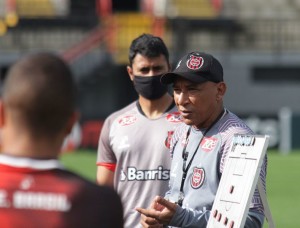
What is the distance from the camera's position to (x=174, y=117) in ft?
22.6

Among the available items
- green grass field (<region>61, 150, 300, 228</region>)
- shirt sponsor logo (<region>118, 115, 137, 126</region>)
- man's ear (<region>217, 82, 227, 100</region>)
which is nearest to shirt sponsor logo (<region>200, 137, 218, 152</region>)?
man's ear (<region>217, 82, 227, 100</region>)

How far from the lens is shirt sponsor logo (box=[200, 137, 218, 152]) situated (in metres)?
5.46

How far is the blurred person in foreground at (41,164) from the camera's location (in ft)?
10.8

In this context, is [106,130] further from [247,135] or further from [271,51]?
[271,51]

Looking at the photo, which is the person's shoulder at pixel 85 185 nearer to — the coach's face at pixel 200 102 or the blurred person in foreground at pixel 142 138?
the coach's face at pixel 200 102

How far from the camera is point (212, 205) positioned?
5410 mm

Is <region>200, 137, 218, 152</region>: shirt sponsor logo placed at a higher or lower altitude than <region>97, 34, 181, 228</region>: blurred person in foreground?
higher

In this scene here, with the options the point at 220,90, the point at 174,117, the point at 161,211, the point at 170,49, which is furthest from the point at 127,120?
the point at 170,49

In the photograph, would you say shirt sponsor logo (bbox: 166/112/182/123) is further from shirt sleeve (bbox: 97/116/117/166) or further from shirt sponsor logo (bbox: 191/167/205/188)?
shirt sponsor logo (bbox: 191/167/205/188)

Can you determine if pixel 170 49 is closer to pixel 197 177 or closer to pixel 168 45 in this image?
pixel 168 45

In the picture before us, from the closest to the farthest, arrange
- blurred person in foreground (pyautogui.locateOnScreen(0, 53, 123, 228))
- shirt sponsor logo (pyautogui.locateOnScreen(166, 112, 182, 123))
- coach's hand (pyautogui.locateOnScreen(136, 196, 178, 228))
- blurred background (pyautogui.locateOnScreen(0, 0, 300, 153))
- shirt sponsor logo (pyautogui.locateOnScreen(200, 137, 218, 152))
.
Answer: blurred person in foreground (pyautogui.locateOnScreen(0, 53, 123, 228)) < coach's hand (pyautogui.locateOnScreen(136, 196, 178, 228)) < shirt sponsor logo (pyautogui.locateOnScreen(200, 137, 218, 152)) < shirt sponsor logo (pyautogui.locateOnScreen(166, 112, 182, 123)) < blurred background (pyautogui.locateOnScreen(0, 0, 300, 153))

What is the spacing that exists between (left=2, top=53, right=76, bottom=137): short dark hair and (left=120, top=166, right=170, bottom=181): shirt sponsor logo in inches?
132

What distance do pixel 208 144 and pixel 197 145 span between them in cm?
9

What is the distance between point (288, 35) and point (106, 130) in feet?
79.8
